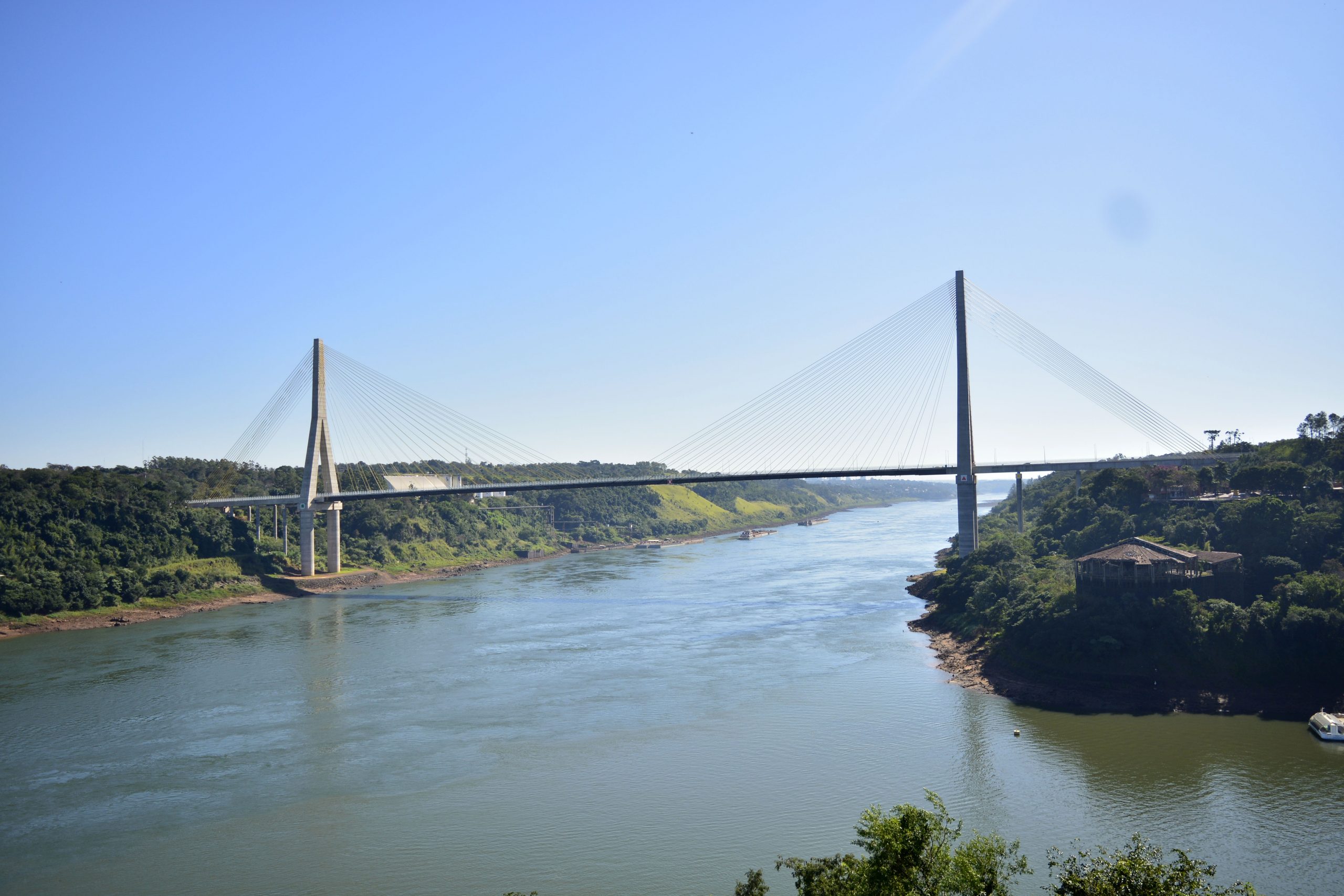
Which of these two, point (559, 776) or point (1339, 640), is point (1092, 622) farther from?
point (559, 776)

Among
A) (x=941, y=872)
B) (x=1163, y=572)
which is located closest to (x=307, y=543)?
(x=1163, y=572)

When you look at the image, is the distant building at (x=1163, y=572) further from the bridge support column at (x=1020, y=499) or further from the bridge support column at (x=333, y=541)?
the bridge support column at (x=333, y=541)

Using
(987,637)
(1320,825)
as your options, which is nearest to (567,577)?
(987,637)

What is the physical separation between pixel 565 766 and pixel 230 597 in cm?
2572

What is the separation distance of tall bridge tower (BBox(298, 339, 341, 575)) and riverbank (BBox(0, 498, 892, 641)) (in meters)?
1.65

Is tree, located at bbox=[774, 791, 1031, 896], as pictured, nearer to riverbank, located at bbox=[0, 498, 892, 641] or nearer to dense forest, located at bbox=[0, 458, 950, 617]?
riverbank, located at bbox=[0, 498, 892, 641]

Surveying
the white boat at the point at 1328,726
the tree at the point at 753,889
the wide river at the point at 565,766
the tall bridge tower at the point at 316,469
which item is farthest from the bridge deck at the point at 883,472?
the tree at the point at 753,889

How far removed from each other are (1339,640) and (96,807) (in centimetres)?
2268

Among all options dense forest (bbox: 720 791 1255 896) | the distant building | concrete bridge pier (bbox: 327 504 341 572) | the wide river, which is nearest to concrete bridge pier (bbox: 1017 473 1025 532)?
the wide river

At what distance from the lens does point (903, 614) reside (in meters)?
28.9

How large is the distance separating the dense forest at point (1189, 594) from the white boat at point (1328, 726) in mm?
1188

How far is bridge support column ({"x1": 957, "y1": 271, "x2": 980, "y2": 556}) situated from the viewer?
1206 inches

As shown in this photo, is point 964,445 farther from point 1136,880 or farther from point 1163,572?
point 1136,880

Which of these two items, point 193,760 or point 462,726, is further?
point 462,726
